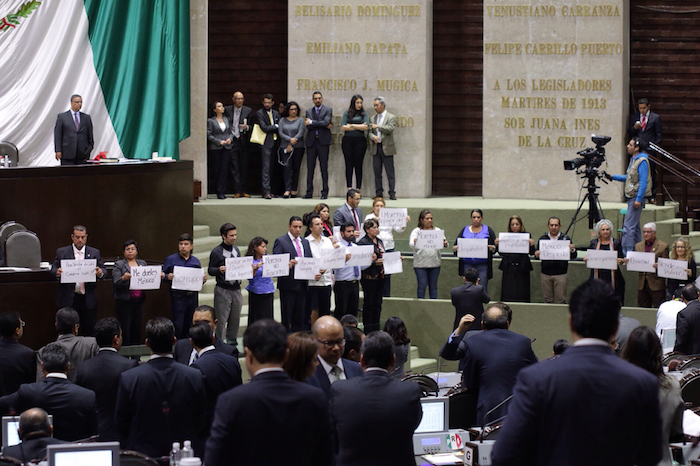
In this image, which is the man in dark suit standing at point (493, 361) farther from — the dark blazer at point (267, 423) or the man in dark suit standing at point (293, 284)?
the man in dark suit standing at point (293, 284)

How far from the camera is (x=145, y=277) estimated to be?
1118 cm

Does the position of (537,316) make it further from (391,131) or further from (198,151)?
(198,151)

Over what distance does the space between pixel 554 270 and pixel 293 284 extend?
372 cm

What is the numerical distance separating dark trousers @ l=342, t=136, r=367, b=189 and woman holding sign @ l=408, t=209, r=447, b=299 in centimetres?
417

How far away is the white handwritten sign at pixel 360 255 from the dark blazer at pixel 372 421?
7414 millimetres

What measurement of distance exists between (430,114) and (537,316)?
6160 millimetres

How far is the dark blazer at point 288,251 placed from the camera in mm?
12000

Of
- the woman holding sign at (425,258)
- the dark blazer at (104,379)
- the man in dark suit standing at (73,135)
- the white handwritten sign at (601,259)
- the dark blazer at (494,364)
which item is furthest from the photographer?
the man in dark suit standing at (73,135)

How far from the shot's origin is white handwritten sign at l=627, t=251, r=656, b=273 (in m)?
12.6

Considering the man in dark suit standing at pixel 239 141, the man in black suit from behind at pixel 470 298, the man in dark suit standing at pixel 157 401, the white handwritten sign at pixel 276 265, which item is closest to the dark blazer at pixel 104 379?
the man in dark suit standing at pixel 157 401

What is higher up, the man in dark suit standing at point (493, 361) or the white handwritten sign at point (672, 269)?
the white handwritten sign at point (672, 269)

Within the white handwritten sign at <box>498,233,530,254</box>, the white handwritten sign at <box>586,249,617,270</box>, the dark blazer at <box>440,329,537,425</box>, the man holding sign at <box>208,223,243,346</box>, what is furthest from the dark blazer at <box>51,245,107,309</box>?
the white handwritten sign at <box>586,249,617,270</box>

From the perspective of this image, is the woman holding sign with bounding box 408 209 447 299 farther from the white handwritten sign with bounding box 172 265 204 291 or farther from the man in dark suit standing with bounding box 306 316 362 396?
the man in dark suit standing with bounding box 306 316 362 396

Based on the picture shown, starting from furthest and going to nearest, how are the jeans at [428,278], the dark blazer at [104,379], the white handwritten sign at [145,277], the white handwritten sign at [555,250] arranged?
the jeans at [428,278] < the white handwritten sign at [555,250] < the white handwritten sign at [145,277] < the dark blazer at [104,379]
